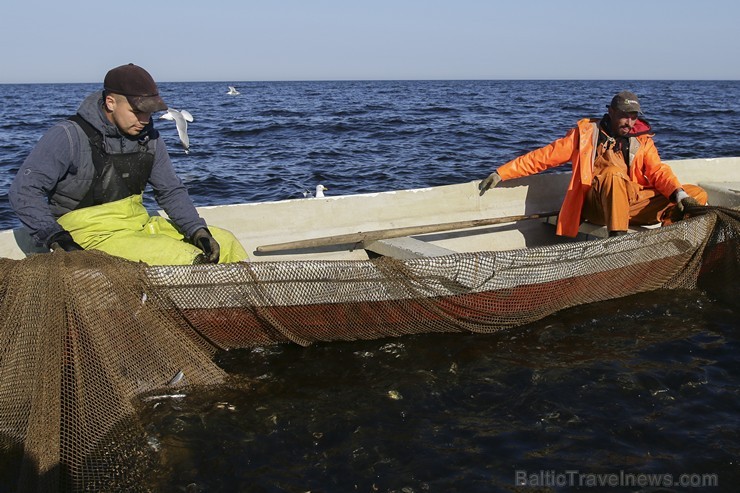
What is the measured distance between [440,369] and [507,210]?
353 centimetres

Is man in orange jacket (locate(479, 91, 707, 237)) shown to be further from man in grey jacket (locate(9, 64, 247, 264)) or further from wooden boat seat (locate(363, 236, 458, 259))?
man in grey jacket (locate(9, 64, 247, 264))

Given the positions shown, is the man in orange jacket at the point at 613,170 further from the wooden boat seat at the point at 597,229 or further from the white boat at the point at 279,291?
the white boat at the point at 279,291

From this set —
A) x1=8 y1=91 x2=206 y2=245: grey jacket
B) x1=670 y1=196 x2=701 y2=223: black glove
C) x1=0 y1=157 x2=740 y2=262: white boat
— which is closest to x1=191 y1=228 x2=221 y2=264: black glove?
x1=8 y1=91 x2=206 y2=245: grey jacket

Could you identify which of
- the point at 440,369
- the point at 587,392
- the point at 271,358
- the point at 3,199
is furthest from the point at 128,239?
the point at 3,199

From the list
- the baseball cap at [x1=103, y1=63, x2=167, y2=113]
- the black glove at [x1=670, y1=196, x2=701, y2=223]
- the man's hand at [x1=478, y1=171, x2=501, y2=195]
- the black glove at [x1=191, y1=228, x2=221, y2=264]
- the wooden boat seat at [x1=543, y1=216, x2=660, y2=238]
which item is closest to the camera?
the baseball cap at [x1=103, y1=63, x2=167, y2=113]

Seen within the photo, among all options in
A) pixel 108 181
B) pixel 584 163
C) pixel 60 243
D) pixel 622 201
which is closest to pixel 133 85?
pixel 108 181

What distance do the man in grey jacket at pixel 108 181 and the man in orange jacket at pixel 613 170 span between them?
399cm

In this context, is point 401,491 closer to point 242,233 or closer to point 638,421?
point 638,421

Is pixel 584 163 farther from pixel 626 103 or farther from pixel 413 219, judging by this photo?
pixel 413 219

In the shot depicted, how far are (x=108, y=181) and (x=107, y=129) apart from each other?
393 millimetres

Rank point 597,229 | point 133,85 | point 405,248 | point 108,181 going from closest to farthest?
point 133,85
point 108,181
point 405,248
point 597,229

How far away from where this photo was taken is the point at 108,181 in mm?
4977

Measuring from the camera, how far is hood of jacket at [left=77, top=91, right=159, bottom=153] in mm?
4773

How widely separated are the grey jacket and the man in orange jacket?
4.50m
